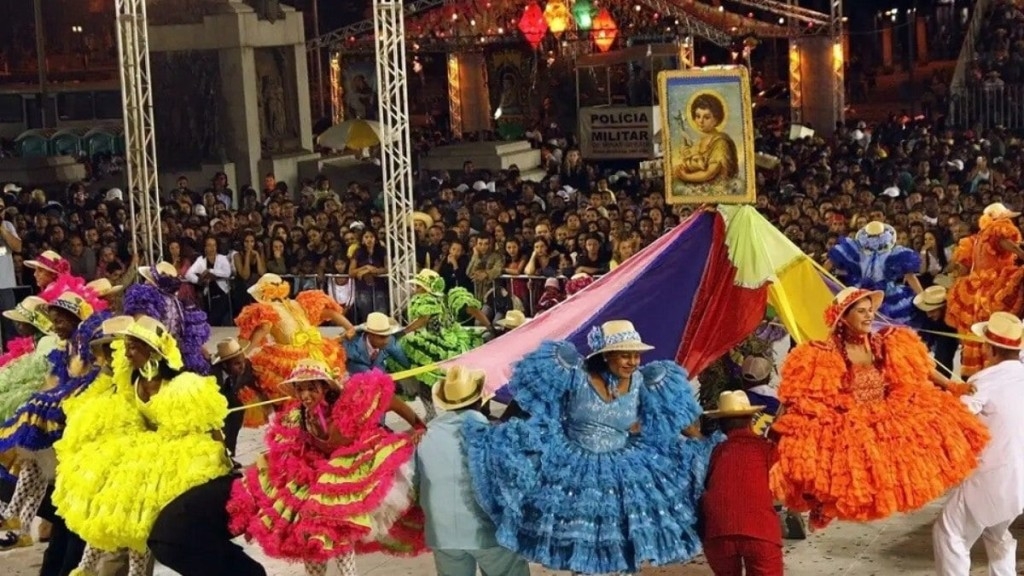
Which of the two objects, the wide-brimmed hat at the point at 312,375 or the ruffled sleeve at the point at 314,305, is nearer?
the wide-brimmed hat at the point at 312,375

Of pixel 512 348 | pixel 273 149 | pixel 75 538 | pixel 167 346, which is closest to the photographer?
pixel 167 346

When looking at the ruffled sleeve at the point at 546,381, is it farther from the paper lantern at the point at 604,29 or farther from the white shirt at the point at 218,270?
the paper lantern at the point at 604,29

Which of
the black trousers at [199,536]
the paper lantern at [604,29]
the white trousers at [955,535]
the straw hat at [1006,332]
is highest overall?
the paper lantern at [604,29]

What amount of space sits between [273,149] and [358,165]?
1.75m

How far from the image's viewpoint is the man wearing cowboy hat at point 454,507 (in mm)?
7691

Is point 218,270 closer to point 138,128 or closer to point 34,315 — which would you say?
point 138,128

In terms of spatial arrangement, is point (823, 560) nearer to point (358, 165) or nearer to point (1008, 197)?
point (1008, 197)

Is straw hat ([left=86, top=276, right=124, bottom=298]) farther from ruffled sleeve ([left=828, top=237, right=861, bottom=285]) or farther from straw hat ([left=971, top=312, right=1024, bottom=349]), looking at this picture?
straw hat ([left=971, top=312, right=1024, bottom=349])

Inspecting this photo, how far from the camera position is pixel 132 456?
26.5 ft

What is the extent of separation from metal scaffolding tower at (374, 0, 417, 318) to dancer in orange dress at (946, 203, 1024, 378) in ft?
19.7

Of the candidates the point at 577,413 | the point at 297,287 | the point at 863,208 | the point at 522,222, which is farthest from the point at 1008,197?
the point at 577,413

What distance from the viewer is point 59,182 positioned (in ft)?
95.7

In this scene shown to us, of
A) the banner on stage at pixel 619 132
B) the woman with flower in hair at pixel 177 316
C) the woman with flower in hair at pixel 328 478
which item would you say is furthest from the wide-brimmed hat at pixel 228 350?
the banner on stage at pixel 619 132

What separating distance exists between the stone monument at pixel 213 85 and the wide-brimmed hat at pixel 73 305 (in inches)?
665
